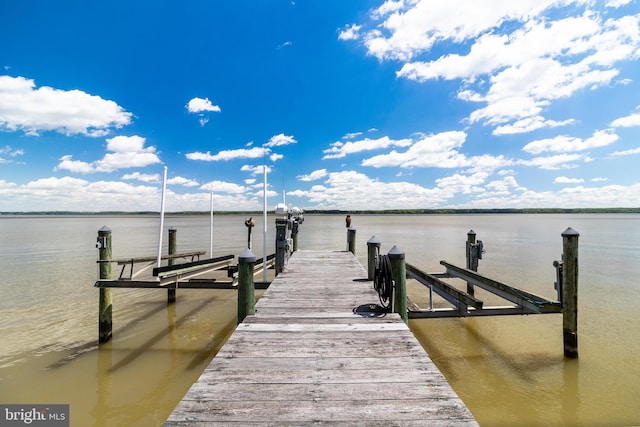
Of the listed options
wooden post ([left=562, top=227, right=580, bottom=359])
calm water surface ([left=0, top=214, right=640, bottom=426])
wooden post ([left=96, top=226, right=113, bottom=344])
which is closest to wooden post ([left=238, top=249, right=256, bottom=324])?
calm water surface ([left=0, top=214, right=640, bottom=426])

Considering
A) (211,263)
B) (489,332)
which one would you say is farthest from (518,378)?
(211,263)

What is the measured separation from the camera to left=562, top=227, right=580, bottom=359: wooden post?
264 inches

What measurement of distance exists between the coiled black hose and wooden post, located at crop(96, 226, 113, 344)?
23.7ft

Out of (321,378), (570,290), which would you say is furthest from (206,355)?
(570,290)

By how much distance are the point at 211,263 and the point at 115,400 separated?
476 centimetres

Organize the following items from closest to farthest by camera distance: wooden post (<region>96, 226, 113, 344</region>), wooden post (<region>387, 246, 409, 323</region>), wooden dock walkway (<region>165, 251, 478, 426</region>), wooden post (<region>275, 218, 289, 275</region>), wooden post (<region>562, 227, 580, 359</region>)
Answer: wooden dock walkway (<region>165, 251, 478, 426</region>) < wooden post (<region>387, 246, 409, 323</region>) < wooden post (<region>562, 227, 580, 359</region>) < wooden post (<region>96, 226, 113, 344</region>) < wooden post (<region>275, 218, 289, 275</region>)

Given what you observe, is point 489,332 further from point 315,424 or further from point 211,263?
point 211,263

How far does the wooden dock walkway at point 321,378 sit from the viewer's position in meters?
2.67

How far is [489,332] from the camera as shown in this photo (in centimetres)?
884

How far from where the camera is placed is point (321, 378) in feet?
10.8

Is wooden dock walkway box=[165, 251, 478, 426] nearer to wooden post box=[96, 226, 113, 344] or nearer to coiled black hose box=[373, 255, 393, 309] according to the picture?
coiled black hose box=[373, 255, 393, 309]

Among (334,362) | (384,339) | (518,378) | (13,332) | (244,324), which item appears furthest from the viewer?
(13,332)

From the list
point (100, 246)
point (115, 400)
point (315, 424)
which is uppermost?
point (100, 246)

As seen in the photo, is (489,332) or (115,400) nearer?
(115,400)
